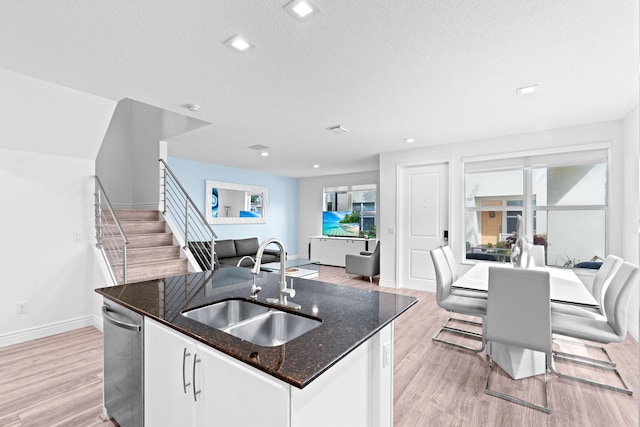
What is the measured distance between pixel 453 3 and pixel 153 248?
4.11 m

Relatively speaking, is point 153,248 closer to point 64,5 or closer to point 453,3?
point 64,5

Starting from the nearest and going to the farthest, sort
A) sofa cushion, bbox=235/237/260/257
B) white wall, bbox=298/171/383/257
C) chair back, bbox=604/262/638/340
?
1. chair back, bbox=604/262/638/340
2. sofa cushion, bbox=235/237/260/257
3. white wall, bbox=298/171/383/257

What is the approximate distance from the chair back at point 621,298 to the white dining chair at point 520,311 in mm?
527

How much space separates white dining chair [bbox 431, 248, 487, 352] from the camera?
8.84 ft

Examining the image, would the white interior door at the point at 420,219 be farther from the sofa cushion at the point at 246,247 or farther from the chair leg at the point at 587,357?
the sofa cushion at the point at 246,247

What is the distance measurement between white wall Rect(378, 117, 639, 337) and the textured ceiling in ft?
0.80

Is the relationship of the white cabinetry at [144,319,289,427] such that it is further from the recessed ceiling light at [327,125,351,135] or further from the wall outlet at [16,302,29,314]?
the recessed ceiling light at [327,125,351,135]

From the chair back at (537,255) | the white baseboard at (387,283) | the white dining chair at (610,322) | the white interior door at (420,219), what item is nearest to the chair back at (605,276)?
the white dining chair at (610,322)

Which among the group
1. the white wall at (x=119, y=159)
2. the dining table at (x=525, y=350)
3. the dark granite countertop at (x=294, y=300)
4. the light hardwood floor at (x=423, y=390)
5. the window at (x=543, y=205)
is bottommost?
the light hardwood floor at (x=423, y=390)

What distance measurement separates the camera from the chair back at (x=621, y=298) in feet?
6.66

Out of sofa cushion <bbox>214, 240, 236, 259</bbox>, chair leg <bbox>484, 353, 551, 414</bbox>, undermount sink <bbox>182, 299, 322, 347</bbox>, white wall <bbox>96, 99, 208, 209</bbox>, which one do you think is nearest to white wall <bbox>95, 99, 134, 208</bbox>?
white wall <bbox>96, 99, 208, 209</bbox>

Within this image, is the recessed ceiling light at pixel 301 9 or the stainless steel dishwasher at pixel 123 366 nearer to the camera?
the stainless steel dishwasher at pixel 123 366

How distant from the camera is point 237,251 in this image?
6707 millimetres

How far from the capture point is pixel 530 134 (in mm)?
4098
